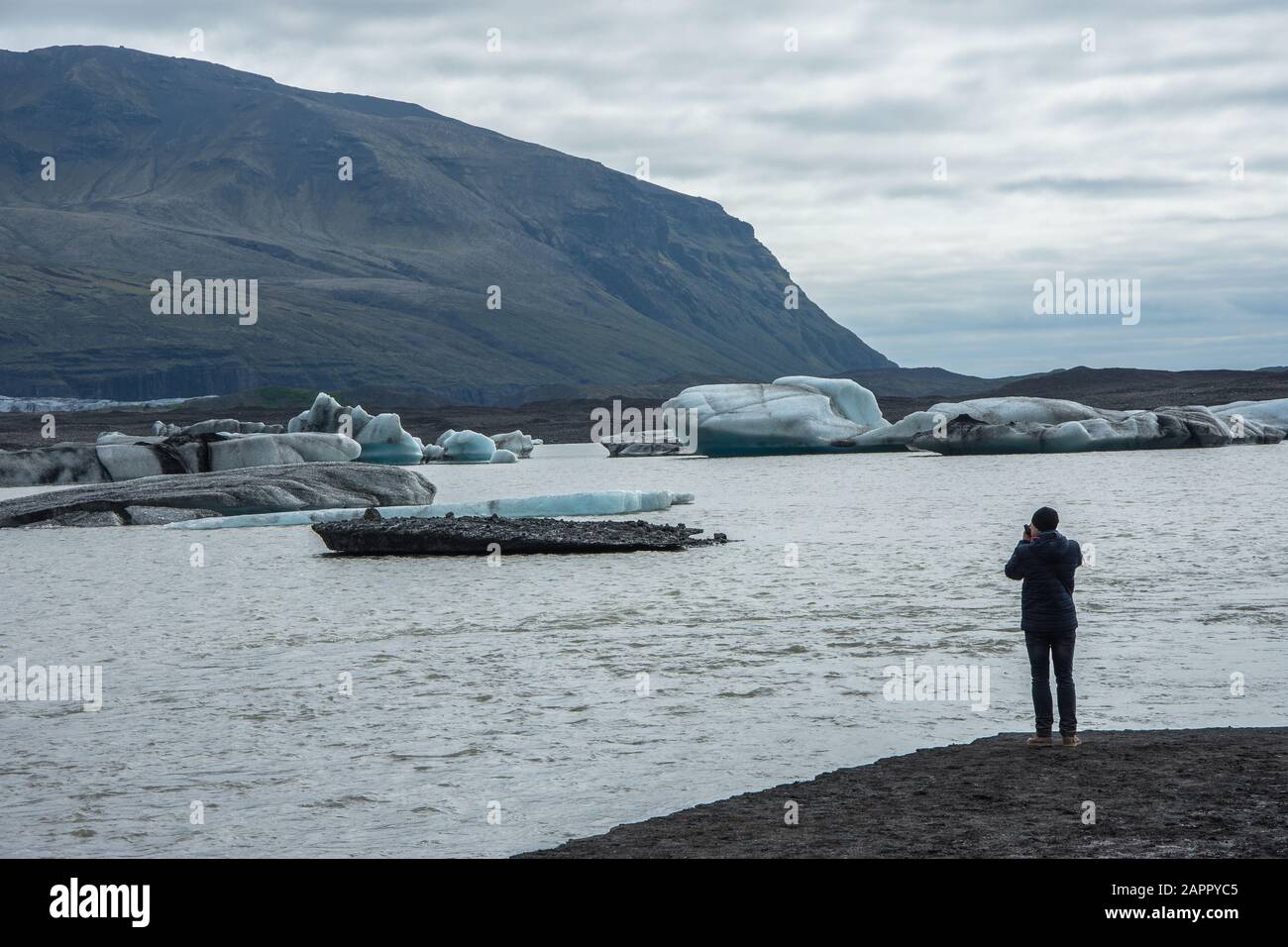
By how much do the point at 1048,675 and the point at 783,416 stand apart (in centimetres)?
4662

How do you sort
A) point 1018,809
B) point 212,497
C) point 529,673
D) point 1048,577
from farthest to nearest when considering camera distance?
point 212,497, point 529,673, point 1048,577, point 1018,809

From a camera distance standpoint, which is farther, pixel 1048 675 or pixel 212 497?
pixel 212 497

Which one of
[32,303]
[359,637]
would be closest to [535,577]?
[359,637]

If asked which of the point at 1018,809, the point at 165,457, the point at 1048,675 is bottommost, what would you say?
the point at 1018,809

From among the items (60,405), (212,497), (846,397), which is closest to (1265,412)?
(846,397)

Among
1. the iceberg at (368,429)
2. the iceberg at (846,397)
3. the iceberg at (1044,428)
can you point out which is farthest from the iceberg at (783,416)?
the iceberg at (368,429)

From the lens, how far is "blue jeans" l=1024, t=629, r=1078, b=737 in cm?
802

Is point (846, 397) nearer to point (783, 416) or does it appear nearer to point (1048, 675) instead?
point (783, 416)

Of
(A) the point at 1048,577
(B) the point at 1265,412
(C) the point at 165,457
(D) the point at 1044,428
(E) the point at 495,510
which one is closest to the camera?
(A) the point at 1048,577

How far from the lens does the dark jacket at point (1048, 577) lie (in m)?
8.02

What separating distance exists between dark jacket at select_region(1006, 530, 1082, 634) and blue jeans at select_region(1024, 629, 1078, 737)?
54 millimetres

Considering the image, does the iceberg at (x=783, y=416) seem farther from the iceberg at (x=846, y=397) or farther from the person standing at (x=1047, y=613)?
the person standing at (x=1047, y=613)

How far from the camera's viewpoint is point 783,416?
54531 millimetres
